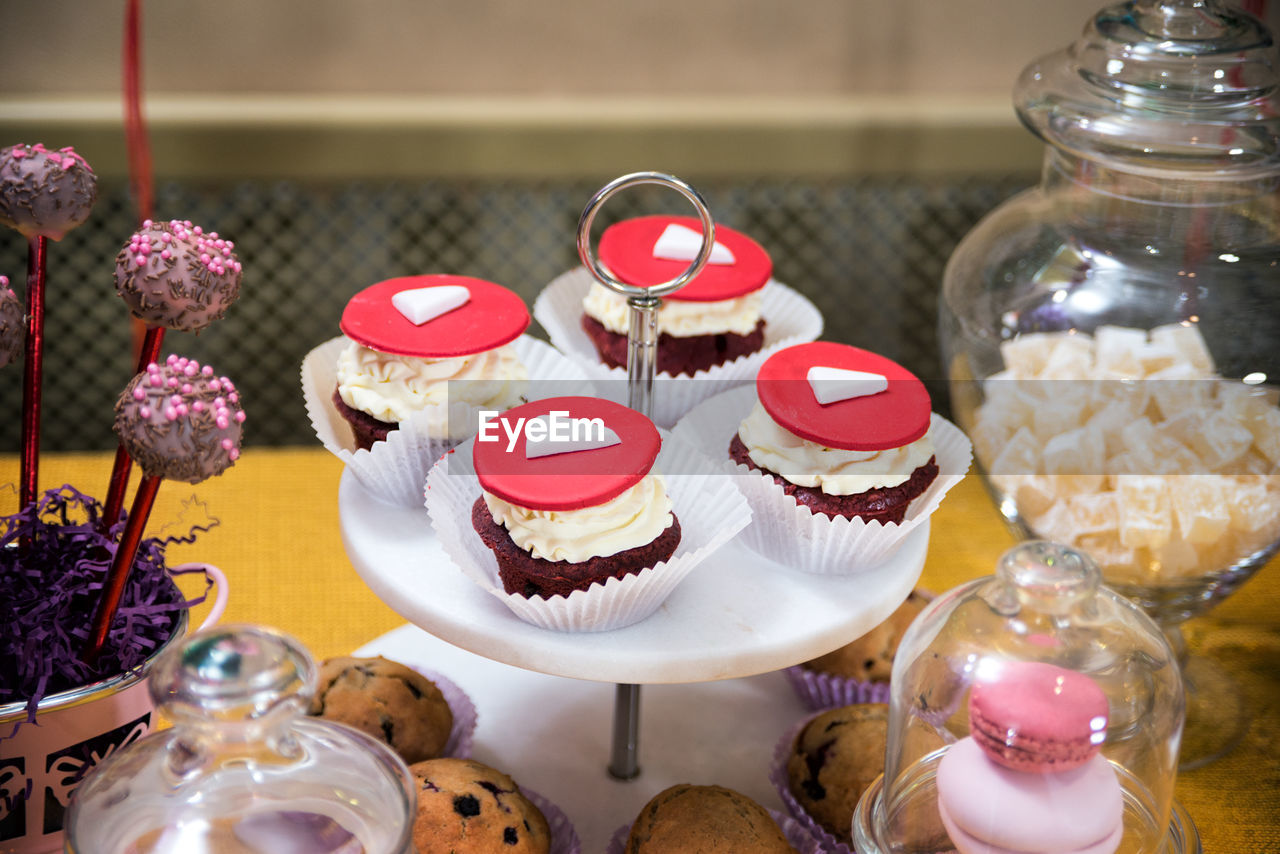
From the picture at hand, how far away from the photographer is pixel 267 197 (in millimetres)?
2188

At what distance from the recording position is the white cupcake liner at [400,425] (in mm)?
948

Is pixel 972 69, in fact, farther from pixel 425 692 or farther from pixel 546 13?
pixel 425 692

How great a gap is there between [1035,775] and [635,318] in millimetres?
433

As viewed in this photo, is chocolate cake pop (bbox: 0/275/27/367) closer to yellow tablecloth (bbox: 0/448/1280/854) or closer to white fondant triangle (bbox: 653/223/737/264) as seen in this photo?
yellow tablecloth (bbox: 0/448/1280/854)

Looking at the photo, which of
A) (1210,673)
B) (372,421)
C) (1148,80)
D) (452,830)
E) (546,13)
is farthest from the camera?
(546,13)

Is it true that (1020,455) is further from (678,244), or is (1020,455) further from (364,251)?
(364,251)

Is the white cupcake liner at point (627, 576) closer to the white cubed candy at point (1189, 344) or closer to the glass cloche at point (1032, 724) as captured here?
the glass cloche at point (1032, 724)

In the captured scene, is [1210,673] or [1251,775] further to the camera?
[1210,673]

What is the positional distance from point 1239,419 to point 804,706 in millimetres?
496

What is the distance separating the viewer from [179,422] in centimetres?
70

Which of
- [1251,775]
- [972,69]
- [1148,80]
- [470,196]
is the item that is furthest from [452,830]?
[972,69]

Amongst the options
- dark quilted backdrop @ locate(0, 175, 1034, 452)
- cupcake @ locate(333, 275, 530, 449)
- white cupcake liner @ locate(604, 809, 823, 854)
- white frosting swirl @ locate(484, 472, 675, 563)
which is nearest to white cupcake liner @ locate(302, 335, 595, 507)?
cupcake @ locate(333, 275, 530, 449)

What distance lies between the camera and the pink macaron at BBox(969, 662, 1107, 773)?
2.41ft

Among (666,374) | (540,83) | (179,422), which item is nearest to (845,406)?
(666,374)
